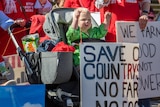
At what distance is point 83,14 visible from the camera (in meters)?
5.65

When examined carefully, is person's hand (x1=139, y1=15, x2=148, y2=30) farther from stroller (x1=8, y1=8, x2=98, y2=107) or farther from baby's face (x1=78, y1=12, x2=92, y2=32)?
stroller (x1=8, y1=8, x2=98, y2=107)

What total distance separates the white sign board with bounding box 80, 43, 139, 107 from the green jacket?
251 millimetres

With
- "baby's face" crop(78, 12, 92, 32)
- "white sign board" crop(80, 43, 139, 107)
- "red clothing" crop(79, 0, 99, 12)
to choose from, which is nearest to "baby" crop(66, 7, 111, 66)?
"baby's face" crop(78, 12, 92, 32)

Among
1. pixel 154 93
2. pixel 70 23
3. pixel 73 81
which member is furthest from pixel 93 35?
pixel 154 93

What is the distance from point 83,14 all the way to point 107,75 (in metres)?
0.74

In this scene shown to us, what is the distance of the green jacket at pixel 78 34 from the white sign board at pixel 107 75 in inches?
9.9

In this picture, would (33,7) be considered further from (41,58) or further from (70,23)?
(41,58)

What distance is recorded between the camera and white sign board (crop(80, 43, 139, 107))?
5.21m

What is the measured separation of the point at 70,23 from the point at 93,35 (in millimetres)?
332

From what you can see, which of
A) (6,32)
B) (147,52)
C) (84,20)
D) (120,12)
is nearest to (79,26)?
(84,20)

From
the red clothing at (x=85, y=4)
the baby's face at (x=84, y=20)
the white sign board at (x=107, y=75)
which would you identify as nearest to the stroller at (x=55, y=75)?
the white sign board at (x=107, y=75)

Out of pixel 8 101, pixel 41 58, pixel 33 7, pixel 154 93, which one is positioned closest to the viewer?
pixel 8 101

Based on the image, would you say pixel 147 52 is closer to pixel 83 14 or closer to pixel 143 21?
pixel 143 21

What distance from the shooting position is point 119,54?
5410mm
